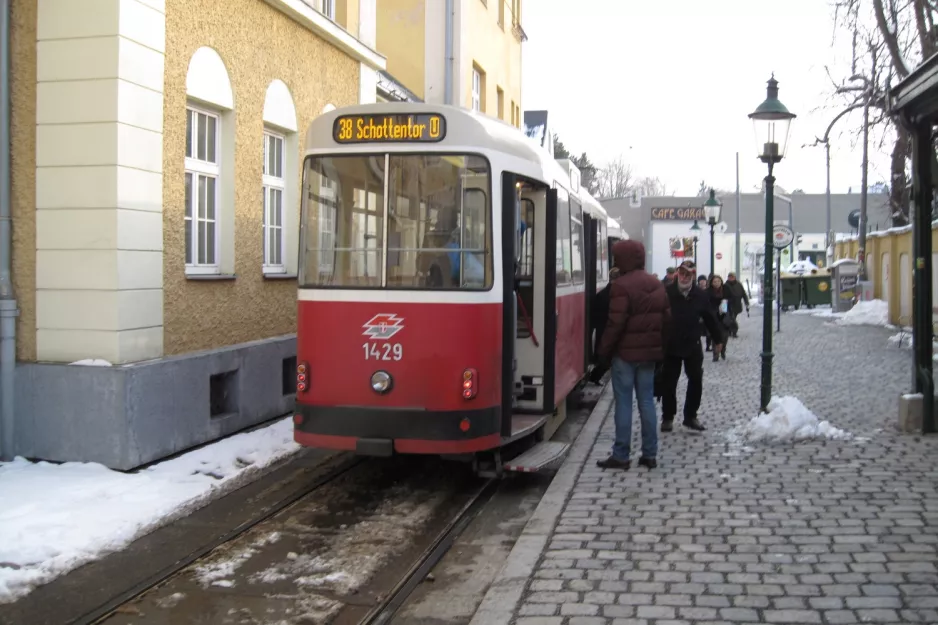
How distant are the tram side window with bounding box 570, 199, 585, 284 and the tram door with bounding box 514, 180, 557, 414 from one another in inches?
61.6

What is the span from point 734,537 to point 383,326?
3030 mm

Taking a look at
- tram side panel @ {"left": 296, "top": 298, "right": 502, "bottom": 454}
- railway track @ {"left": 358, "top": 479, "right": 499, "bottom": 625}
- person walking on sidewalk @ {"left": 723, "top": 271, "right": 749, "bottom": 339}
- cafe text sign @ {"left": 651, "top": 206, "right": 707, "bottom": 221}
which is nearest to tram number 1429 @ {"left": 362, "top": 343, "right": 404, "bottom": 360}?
tram side panel @ {"left": 296, "top": 298, "right": 502, "bottom": 454}

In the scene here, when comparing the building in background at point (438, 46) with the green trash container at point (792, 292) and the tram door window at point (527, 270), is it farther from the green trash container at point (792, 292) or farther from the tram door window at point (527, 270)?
the green trash container at point (792, 292)

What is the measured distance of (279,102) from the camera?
1157 centimetres

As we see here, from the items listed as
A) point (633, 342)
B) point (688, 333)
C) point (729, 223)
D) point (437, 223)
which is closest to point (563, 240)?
point (688, 333)

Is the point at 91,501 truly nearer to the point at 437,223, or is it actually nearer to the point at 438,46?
the point at 437,223

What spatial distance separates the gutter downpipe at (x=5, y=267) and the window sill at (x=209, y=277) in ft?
5.55

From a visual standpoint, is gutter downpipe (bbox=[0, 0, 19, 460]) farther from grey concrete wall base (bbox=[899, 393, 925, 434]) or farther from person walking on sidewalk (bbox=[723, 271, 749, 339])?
person walking on sidewalk (bbox=[723, 271, 749, 339])

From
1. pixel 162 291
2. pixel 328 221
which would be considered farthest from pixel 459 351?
pixel 162 291

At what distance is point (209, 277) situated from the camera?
983cm

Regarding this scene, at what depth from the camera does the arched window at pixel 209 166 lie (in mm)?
9766

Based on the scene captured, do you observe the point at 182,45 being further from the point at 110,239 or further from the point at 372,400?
the point at 372,400

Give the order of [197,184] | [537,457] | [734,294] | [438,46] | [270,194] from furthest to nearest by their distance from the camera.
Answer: [734,294]
[438,46]
[270,194]
[197,184]
[537,457]

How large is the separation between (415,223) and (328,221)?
76 centimetres
